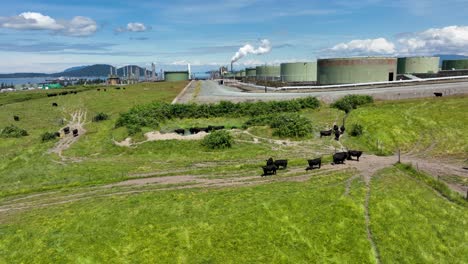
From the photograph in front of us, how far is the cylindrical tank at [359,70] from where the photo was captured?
89.3m

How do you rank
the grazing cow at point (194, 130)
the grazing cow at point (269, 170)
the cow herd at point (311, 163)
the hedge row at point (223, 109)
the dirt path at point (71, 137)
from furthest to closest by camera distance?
the hedge row at point (223, 109) < the grazing cow at point (194, 130) < the dirt path at point (71, 137) < the cow herd at point (311, 163) < the grazing cow at point (269, 170)

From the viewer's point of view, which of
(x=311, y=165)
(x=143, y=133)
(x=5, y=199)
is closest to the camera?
(x=5, y=199)

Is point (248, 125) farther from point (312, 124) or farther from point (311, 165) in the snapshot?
point (311, 165)

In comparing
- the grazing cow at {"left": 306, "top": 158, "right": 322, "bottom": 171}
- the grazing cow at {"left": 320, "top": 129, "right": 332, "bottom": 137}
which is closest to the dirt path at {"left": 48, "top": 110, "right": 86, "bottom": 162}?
the grazing cow at {"left": 306, "top": 158, "right": 322, "bottom": 171}

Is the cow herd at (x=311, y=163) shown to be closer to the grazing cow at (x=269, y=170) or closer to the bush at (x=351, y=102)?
the grazing cow at (x=269, y=170)

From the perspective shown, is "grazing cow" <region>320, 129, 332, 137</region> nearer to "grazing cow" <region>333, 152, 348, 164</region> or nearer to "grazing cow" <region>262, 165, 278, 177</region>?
"grazing cow" <region>333, 152, 348, 164</region>

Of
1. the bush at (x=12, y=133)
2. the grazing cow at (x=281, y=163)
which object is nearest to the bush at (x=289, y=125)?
the grazing cow at (x=281, y=163)

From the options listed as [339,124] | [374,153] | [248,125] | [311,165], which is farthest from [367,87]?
[311,165]

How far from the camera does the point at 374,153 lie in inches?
1602

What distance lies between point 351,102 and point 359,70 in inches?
1251

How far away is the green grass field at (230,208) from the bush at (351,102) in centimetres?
1548

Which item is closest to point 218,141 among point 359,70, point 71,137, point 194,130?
point 194,130

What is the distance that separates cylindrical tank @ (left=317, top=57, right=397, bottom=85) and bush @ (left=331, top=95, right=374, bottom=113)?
91.9 feet

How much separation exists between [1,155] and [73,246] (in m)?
35.1
